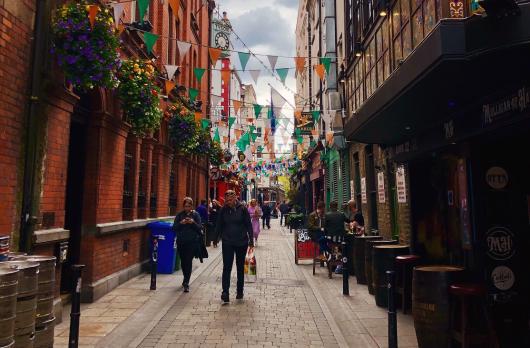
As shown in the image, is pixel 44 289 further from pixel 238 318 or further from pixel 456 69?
pixel 456 69

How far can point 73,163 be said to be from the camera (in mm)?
8008

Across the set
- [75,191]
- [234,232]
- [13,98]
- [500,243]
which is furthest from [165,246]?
[500,243]

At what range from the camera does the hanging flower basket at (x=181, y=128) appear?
12.6 m

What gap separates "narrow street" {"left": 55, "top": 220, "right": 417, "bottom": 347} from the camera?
5.40 metres

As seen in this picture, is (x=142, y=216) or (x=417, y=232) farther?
(x=142, y=216)

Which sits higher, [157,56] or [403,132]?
[157,56]

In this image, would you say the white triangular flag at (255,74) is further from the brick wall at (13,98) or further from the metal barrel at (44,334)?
the metal barrel at (44,334)

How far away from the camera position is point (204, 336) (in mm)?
5535

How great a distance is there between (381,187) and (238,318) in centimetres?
628

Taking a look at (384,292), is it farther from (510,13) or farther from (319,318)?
(510,13)

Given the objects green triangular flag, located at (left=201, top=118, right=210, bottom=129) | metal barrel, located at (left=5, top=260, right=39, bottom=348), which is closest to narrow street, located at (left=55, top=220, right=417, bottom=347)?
metal barrel, located at (left=5, top=260, right=39, bottom=348)

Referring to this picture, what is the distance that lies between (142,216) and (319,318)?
6105 millimetres

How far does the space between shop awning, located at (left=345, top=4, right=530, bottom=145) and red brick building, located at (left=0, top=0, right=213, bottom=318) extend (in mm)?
4902

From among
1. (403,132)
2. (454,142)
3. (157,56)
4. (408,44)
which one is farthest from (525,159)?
(157,56)
